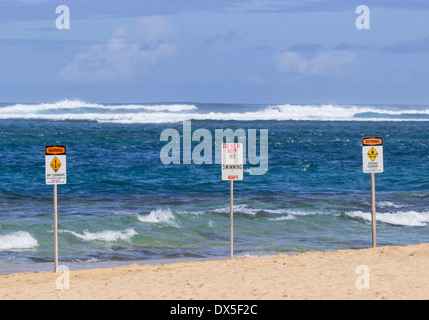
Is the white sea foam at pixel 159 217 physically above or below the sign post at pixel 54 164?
below

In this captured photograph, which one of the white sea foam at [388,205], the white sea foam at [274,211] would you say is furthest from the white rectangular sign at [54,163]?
the white sea foam at [388,205]

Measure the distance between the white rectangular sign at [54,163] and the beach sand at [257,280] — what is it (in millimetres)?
1627

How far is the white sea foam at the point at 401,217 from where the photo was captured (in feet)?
65.5

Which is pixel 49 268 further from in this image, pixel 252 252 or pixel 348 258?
pixel 348 258

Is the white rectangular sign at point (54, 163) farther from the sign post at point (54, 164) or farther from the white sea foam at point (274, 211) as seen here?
the white sea foam at point (274, 211)

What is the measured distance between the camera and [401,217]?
20484 millimetres

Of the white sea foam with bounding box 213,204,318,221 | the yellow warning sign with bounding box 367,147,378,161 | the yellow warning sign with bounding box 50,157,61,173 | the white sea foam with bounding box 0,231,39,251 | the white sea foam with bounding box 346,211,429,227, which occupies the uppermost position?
the yellow warning sign with bounding box 367,147,378,161

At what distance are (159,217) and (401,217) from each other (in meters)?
6.83

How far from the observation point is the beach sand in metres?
9.50

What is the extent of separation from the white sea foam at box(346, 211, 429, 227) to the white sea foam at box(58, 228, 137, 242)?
6836 mm

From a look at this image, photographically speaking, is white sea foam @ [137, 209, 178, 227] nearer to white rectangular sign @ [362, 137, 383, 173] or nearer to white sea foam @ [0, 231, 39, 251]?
white sea foam @ [0, 231, 39, 251]

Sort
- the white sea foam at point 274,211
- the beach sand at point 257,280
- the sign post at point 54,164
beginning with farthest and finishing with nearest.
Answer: the white sea foam at point 274,211
the sign post at point 54,164
the beach sand at point 257,280

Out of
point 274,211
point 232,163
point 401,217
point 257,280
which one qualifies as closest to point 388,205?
point 401,217

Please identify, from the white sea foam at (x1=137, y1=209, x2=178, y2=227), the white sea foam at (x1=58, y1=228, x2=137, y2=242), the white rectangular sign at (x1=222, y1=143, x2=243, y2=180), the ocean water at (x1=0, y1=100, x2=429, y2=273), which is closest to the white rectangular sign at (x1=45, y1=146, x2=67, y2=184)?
the ocean water at (x1=0, y1=100, x2=429, y2=273)
